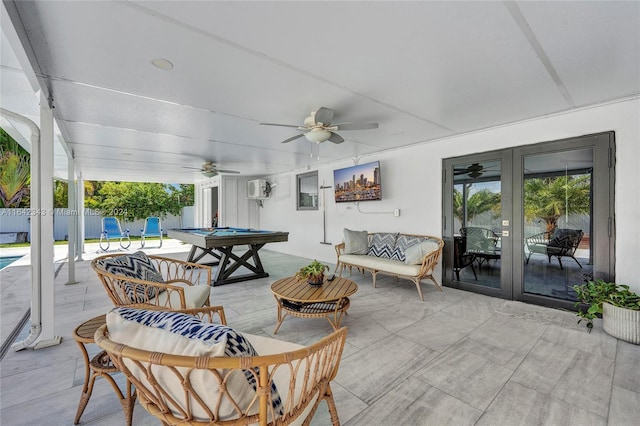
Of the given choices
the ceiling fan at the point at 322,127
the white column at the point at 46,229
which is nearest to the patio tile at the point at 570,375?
Answer: the ceiling fan at the point at 322,127

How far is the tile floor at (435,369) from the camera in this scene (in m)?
1.72

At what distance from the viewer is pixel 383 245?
516 cm

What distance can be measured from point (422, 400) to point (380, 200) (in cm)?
407

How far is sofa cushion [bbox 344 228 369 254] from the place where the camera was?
17.1 feet

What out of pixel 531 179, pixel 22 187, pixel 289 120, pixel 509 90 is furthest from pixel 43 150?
pixel 531 179

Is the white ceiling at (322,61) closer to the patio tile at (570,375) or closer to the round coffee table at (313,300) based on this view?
the round coffee table at (313,300)

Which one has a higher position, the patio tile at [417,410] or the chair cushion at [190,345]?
the chair cushion at [190,345]

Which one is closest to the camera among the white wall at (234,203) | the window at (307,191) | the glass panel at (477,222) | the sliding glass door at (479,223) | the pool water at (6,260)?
the sliding glass door at (479,223)

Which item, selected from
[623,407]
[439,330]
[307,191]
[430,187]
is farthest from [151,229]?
[623,407]

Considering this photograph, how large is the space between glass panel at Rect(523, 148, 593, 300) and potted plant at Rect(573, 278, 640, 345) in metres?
0.40

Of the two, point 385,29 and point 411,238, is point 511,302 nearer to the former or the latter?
point 411,238

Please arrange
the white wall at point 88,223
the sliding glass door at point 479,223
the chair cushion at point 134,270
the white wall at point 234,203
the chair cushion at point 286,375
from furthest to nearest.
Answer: the white wall at point 234,203 → the white wall at point 88,223 → the sliding glass door at point 479,223 → the chair cushion at point 134,270 → the chair cushion at point 286,375

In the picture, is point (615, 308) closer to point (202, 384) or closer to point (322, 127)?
point (322, 127)

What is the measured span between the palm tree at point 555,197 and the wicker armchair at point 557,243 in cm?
10
